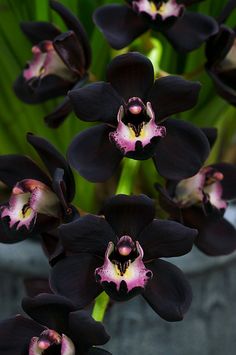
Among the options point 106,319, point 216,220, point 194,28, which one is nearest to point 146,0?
point 194,28

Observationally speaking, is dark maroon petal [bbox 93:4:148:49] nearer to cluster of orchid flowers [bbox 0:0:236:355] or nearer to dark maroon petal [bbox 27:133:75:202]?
cluster of orchid flowers [bbox 0:0:236:355]

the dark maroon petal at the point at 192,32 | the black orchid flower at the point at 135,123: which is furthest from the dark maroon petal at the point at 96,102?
the dark maroon petal at the point at 192,32

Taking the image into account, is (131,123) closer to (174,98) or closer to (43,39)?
(174,98)

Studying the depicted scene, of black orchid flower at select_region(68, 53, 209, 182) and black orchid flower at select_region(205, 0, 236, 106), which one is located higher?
black orchid flower at select_region(68, 53, 209, 182)

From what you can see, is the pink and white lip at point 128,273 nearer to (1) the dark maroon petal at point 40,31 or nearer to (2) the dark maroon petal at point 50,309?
(2) the dark maroon petal at point 50,309

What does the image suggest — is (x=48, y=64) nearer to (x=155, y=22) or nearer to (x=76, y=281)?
(x=155, y=22)

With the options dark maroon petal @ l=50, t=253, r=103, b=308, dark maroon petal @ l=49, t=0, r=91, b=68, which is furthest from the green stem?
dark maroon petal @ l=49, t=0, r=91, b=68
